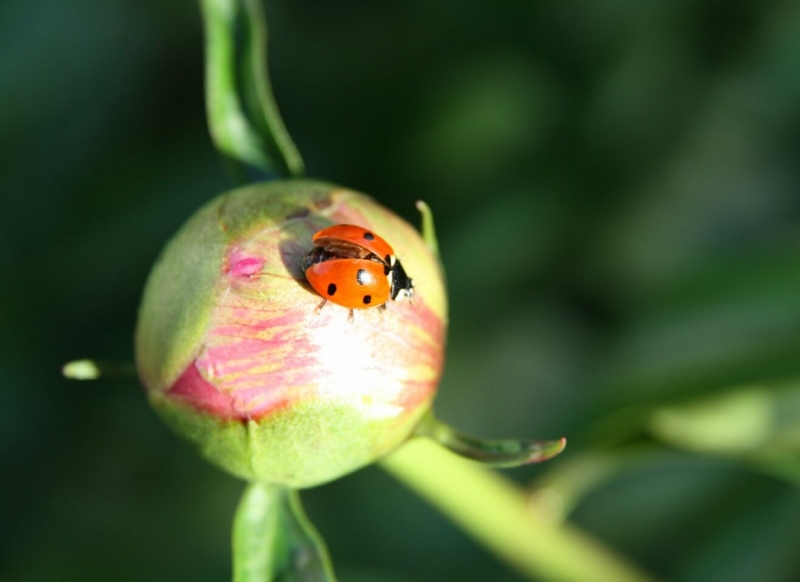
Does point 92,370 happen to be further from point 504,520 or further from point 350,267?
point 504,520

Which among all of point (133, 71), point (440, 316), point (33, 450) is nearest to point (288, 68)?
point (133, 71)

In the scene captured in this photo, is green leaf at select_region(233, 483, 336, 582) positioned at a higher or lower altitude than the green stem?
lower

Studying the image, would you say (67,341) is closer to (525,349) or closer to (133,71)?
(133,71)

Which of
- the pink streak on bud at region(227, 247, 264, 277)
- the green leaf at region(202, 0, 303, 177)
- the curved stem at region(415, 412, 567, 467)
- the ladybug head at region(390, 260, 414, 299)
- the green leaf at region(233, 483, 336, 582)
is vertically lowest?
the green leaf at region(233, 483, 336, 582)

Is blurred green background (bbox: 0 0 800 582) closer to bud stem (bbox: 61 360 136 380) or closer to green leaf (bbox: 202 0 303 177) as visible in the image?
green leaf (bbox: 202 0 303 177)

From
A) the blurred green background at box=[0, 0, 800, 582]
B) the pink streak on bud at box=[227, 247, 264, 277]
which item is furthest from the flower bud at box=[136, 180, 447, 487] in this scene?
the blurred green background at box=[0, 0, 800, 582]

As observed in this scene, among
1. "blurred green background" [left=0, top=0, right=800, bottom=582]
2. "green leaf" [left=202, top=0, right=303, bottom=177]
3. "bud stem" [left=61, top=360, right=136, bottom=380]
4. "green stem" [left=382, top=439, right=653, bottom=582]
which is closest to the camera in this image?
"bud stem" [left=61, top=360, right=136, bottom=380]

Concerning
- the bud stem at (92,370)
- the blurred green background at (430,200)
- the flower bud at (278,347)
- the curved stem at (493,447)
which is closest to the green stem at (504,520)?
the curved stem at (493,447)
